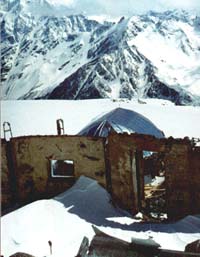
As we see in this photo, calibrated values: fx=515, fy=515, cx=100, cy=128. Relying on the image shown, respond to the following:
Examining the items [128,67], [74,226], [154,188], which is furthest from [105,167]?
[128,67]

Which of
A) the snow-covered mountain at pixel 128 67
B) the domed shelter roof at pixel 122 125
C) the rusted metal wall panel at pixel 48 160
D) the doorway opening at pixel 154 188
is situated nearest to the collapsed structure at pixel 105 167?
the rusted metal wall panel at pixel 48 160

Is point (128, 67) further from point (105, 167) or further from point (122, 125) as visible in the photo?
point (105, 167)

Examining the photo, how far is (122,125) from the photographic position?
74.3ft

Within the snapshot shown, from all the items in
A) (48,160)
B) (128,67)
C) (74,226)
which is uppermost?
(128,67)

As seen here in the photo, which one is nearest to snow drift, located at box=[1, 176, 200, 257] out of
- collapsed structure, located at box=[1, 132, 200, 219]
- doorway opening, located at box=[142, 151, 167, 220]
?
collapsed structure, located at box=[1, 132, 200, 219]

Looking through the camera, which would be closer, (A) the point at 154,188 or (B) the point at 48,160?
(B) the point at 48,160

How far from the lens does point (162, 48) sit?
154250 millimetres

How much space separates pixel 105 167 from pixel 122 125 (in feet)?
17.6

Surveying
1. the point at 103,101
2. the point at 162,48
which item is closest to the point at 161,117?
the point at 103,101

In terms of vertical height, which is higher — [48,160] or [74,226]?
[48,160]

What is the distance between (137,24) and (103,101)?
126473 millimetres

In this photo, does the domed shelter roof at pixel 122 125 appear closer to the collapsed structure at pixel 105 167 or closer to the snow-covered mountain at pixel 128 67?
the collapsed structure at pixel 105 167

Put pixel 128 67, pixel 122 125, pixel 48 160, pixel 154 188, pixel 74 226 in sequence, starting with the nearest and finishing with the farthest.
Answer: pixel 74 226, pixel 48 160, pixel 154 188, pixel 122 125, pixel 128 67

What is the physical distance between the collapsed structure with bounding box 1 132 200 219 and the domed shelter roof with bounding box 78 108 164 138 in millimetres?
2710
